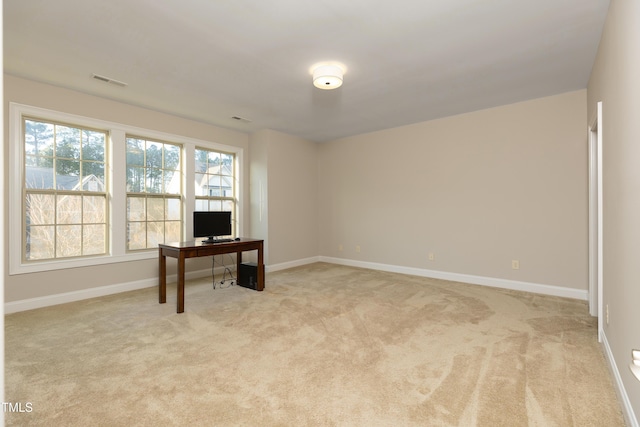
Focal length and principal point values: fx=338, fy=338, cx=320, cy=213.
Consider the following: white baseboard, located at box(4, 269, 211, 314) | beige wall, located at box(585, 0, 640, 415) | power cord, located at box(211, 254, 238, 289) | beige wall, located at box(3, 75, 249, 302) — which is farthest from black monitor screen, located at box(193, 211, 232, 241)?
beige wall, located at box(585, 0, 640, 415)

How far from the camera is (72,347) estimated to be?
2691 millimetres

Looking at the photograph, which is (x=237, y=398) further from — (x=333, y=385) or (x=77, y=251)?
(x=77, y=251)

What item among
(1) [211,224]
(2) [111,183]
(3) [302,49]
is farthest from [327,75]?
(2) [111,183]

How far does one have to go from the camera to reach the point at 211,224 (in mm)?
4602

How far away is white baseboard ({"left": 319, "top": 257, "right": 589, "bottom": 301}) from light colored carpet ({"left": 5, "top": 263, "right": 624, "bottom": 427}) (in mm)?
251

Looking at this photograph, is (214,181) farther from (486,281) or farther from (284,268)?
(486,281)

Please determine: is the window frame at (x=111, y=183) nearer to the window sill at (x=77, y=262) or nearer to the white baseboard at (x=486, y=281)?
the window sill at (x=77, y=262)

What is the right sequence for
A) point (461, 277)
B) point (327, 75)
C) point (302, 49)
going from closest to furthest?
1. point (302, 49)
2. point (327, 75)
3. point (461, 277)

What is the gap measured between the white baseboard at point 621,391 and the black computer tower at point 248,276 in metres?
3.59

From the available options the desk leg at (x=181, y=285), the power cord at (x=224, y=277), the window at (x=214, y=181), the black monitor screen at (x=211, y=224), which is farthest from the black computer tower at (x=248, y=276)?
the window at (x=214, y=181)

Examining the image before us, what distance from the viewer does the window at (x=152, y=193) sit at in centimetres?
455

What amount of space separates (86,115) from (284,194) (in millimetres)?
3053

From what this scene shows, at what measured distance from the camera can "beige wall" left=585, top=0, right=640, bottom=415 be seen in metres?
1.73

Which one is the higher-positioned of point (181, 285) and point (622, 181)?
point (622, 181)
